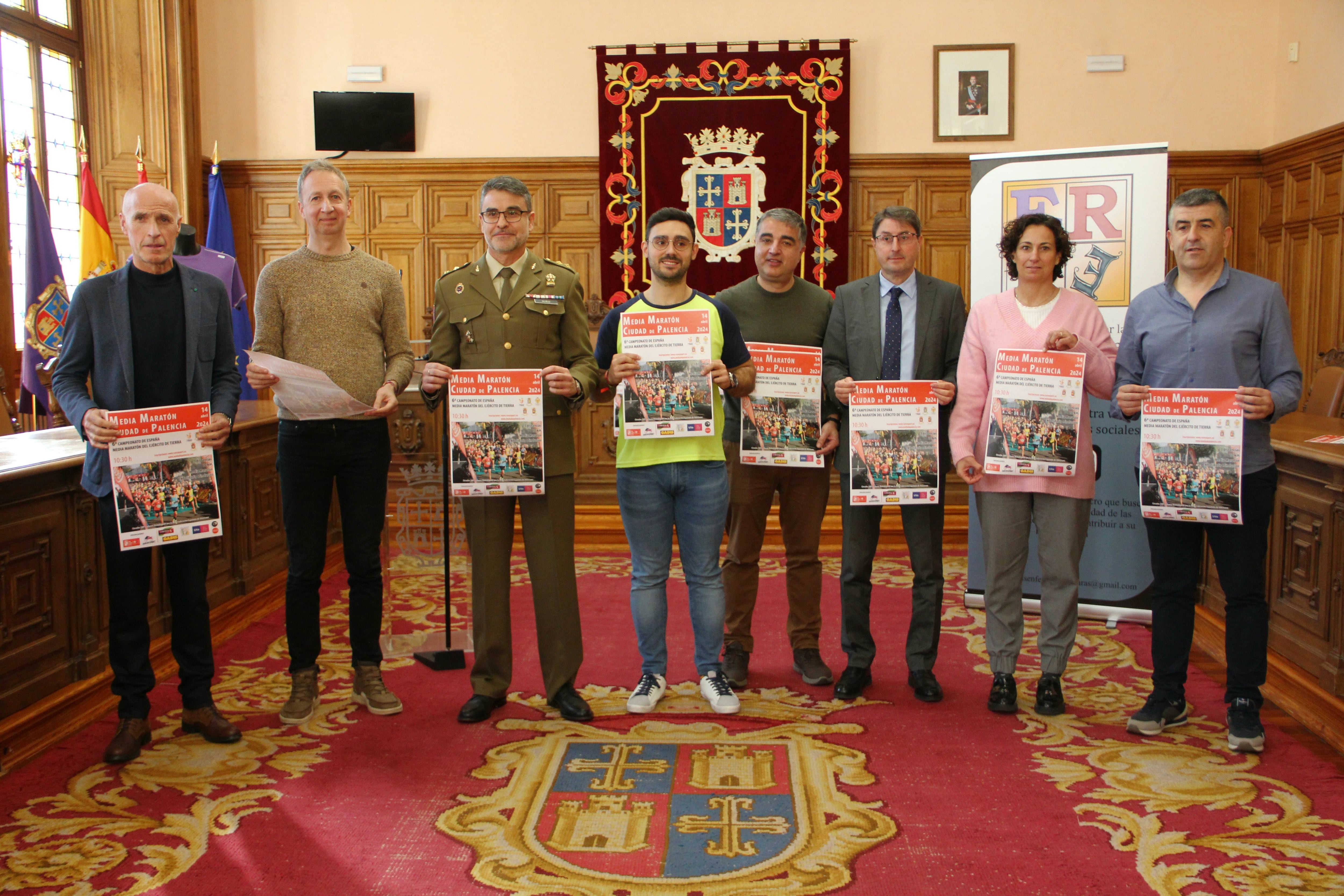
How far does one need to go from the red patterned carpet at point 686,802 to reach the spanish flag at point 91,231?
3.52 metres

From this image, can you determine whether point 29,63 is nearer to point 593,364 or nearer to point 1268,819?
point 593,364

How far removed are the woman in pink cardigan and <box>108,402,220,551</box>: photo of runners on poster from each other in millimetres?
2251

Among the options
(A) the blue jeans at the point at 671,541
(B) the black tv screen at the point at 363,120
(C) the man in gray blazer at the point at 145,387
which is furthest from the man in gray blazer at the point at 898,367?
(B) the black tv screen at the point at 363,120

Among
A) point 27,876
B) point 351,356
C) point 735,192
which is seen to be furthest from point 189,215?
point 27,876

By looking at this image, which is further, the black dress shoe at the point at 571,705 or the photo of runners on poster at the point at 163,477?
the black dress shoe at the point at 571,705

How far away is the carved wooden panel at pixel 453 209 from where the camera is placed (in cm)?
706

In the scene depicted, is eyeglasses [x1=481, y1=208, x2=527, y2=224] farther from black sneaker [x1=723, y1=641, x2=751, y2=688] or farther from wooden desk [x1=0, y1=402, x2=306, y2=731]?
black sneaker [x1=723, y1=641, x2=751, y2=688]

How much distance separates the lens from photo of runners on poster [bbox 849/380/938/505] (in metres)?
3.24

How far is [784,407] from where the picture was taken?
3.31 meters

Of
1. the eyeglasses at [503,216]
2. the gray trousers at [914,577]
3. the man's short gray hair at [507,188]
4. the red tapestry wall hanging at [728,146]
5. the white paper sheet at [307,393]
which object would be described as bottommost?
the gray trousers at [914,577]

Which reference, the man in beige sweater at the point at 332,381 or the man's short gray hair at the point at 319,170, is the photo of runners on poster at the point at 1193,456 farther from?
the man's short gray hair at the point at 319,170

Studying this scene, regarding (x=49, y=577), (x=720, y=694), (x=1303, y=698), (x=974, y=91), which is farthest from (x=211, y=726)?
(x=974, y=91)

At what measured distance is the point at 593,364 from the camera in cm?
316

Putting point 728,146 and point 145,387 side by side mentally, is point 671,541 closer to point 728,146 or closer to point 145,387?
point 145,387
